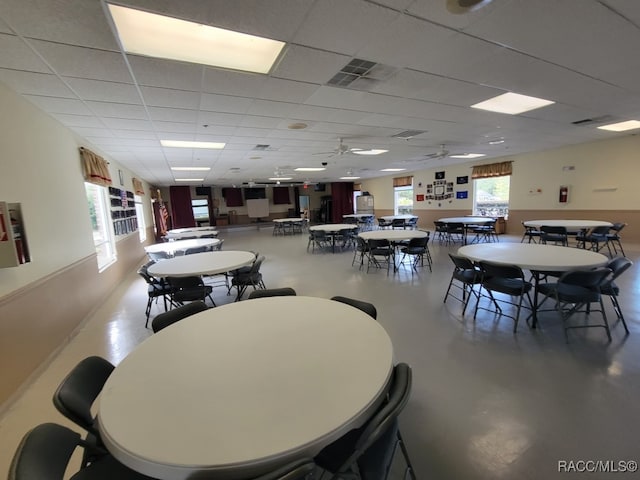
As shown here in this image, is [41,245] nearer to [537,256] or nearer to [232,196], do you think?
[537,256]

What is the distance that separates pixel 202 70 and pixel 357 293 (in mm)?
3501

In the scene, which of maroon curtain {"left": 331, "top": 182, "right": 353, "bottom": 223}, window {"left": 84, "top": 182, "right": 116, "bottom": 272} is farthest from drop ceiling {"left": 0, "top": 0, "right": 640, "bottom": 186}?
maroon curtain {"left": 331, "top": 182, "right": 353, "bottom": 223}

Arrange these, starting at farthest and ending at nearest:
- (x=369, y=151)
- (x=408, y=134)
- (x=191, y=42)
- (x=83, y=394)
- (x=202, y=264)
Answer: (x=369, y=151) < (x=408, y=134) < (x=202, y=264) < (x=191, y=42) < (x=83, y=394)

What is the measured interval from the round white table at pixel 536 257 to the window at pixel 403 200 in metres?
10.1

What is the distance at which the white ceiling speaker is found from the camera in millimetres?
1633

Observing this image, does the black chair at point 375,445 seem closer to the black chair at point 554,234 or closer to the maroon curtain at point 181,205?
the black chair at point 554,234

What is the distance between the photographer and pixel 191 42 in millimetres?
2322

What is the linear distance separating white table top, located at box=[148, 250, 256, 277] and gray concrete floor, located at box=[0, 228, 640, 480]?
81 centimetres

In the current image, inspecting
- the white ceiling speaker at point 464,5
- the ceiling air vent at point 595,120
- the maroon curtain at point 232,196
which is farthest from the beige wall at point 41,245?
the maroon curtain at point 232,196

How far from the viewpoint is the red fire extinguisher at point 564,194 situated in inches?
307

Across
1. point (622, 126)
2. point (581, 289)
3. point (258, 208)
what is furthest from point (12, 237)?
point (258, 208)

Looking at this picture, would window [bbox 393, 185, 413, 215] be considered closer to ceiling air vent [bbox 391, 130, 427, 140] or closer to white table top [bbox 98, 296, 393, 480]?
ceiling air vent [bbox 391, 130, 427, 140]

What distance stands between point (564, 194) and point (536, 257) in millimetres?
6623

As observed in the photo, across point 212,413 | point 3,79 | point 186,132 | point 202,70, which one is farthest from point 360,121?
point 212,413
